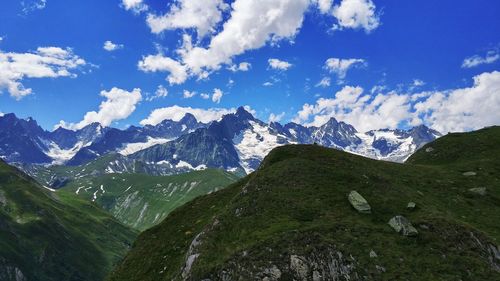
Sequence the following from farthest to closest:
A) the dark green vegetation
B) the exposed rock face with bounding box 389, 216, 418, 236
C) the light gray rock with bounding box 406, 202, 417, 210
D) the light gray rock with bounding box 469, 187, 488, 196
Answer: the light gray rock with bounding box 469, 187, 488, 196 → the light gray rock with bounding box 406, 202, 417, 210 → the exposed rock face with bounding box 389, 216, 418, 236 → the dark green vegetation

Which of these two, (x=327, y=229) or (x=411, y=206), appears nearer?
(x=327, y=229)

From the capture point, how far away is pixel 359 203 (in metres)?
51.7

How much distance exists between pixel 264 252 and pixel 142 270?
814 inches

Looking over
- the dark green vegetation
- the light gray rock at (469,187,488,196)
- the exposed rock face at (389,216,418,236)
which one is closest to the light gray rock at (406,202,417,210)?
the dark green vegetation

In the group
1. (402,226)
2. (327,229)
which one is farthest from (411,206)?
(327,229)

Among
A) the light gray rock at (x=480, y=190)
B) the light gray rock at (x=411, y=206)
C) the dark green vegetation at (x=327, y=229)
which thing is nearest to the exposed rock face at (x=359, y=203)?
the dark green vegetation at (x=327, y=229)

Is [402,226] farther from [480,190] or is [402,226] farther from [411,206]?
[480,190]

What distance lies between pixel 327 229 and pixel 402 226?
813 cm

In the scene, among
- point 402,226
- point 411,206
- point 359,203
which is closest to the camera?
point 402,226

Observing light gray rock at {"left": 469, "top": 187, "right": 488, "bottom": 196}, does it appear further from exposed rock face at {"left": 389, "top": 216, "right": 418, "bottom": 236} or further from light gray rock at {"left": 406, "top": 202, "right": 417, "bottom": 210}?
exposed rock face at {"left": 389, "top": 216, "right": 418, "bottom": 236}

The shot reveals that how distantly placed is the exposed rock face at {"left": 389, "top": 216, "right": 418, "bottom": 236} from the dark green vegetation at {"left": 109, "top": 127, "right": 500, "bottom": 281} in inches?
24.2

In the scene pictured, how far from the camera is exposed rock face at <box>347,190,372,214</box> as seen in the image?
50.6m

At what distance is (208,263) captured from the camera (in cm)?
4347

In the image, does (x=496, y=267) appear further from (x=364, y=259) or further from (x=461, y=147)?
(x=461, y=147)
